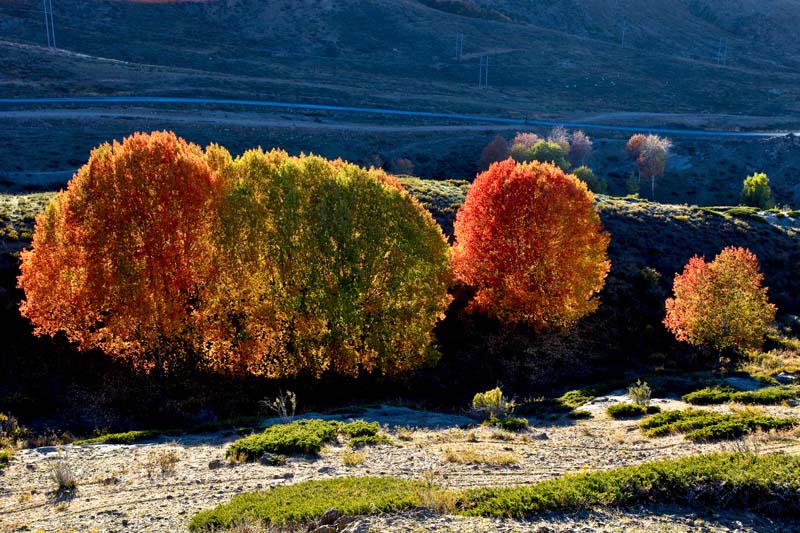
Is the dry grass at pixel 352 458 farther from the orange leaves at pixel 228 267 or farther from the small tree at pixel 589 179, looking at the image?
the small tree at pixel 589 179

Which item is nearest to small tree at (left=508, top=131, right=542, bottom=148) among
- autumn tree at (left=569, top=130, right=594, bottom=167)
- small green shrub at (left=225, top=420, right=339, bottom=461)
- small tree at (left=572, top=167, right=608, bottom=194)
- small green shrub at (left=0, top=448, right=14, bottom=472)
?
autumn tree at (left=569, top=130, right=594, bottom=167)

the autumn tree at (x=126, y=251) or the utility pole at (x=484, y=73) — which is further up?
the utility pole at (x=484, y=73)

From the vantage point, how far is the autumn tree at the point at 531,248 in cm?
4253

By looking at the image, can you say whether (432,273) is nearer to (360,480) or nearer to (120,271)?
(120,271)

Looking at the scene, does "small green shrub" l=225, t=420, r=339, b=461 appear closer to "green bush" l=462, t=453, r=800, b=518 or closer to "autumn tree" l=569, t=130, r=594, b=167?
"green bush" l=462, t=453, r=800, b=518

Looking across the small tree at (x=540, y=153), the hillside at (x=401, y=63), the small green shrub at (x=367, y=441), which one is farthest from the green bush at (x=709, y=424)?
the hillside at (x=401, y=63)

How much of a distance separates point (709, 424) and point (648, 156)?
85728 millimetres

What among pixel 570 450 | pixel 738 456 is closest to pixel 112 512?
pixel 570 450

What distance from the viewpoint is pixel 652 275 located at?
54.3 m

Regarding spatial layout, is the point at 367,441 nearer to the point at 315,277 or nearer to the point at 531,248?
the point at 315,277

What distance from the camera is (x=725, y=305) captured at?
133ft

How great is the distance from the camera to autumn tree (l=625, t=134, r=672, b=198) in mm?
101838

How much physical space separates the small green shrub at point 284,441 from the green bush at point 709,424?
12.2m

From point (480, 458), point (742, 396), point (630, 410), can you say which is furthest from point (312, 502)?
point (742, 396)
